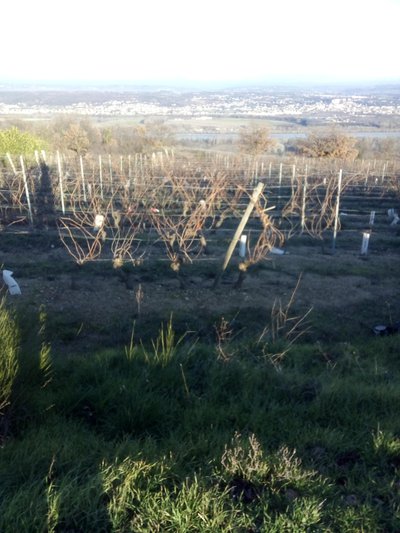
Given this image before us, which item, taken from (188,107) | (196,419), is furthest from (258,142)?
(188,107)

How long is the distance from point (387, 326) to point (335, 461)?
165 inches

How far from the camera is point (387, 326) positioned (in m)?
6.64

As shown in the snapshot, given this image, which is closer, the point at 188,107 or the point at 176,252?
the point at 176,252

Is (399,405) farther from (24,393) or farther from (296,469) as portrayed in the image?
(24,393)

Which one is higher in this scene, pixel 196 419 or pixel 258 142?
pixel 196 419

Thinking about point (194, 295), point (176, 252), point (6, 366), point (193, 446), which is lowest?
point (176, 252)

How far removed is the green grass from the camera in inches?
86.9

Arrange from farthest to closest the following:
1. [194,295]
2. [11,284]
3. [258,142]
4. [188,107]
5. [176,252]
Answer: [188,107]
[258,142]
[176,252]
[194,295]
[11,284]

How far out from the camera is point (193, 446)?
282 cm

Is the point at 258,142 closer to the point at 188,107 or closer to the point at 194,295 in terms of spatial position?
the point at 194,295

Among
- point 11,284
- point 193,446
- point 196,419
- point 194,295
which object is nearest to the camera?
point 193,446

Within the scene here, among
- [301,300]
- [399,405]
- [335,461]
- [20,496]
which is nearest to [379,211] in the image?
[301,300]

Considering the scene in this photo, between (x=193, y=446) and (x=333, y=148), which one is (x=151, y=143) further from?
(x=193, y=446)

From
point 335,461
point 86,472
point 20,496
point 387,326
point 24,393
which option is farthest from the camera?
point 387,326
